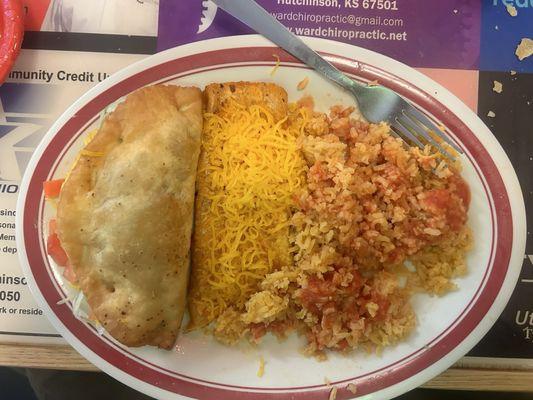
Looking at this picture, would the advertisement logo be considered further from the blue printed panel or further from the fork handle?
the blue printed panel

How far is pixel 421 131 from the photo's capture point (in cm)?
182

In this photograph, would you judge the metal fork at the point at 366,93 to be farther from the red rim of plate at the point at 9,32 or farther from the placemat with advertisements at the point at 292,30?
the red rim of plate at the point at 9,32

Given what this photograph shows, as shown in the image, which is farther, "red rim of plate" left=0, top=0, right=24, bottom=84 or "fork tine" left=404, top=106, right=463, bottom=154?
"red rim of plate" left=0, top=0, right=24, bottom=84

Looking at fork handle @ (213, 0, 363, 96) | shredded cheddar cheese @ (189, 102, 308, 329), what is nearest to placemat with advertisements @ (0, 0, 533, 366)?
fork handle @ (213, 0, 363, 96)

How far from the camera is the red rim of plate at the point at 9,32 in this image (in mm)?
1971

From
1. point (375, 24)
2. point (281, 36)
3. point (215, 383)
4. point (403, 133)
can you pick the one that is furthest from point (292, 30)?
point (215, 383)

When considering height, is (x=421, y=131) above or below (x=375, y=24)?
below

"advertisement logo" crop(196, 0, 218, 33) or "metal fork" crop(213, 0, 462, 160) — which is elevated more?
"advertisement logo" crop(196, 0, 218, 33)

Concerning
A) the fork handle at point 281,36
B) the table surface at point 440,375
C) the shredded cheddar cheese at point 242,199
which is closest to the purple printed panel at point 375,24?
the fork handle at point 281,36

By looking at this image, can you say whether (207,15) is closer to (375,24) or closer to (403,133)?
(375,24)

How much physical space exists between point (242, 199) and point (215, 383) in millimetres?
695

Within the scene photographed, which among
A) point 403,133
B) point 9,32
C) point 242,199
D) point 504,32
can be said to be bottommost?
point 242,199

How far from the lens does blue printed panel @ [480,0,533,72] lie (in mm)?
2012

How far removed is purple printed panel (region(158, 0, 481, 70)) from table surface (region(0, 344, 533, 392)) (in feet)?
4.00
